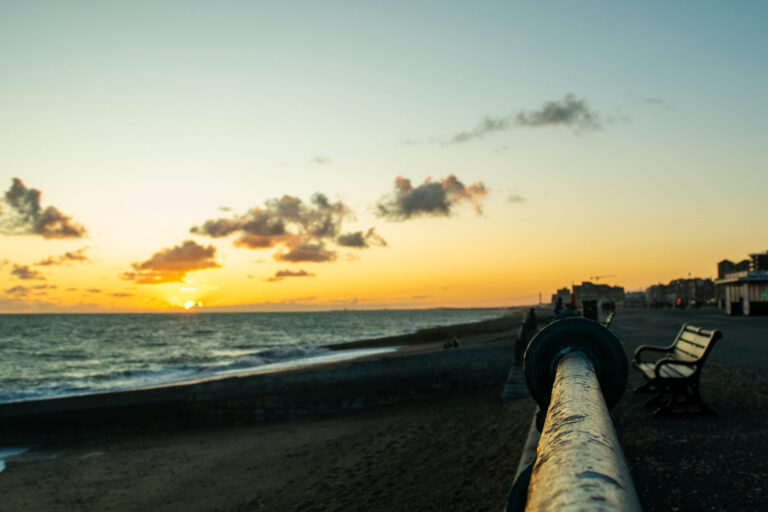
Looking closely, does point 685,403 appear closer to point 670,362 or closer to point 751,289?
point 670,362

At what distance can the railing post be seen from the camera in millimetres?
872

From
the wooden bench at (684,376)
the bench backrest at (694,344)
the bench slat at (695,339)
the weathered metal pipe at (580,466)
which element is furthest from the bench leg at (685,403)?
the weathered metal pipe at (580,466)

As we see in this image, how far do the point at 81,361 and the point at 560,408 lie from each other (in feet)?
126

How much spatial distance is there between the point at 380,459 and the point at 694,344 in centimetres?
450

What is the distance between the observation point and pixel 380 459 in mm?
7367

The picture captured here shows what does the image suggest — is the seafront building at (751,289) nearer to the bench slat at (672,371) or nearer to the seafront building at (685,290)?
the bench slat at (672,371)

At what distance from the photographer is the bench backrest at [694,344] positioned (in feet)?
21.1

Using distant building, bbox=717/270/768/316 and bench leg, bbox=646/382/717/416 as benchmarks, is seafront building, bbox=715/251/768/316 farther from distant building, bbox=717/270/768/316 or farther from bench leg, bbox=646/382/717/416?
bench leg, bbox=646/382/717/416

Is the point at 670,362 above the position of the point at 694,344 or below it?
below

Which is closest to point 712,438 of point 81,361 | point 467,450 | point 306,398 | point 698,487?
point 698,487

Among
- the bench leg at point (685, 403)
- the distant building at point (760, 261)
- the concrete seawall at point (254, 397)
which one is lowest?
the concrete seawall at point (254, 397)

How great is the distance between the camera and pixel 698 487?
13.8 ft

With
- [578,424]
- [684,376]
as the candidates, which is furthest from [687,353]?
[578,424]

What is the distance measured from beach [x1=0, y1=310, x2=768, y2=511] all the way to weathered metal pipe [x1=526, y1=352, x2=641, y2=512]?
241 centimetres
